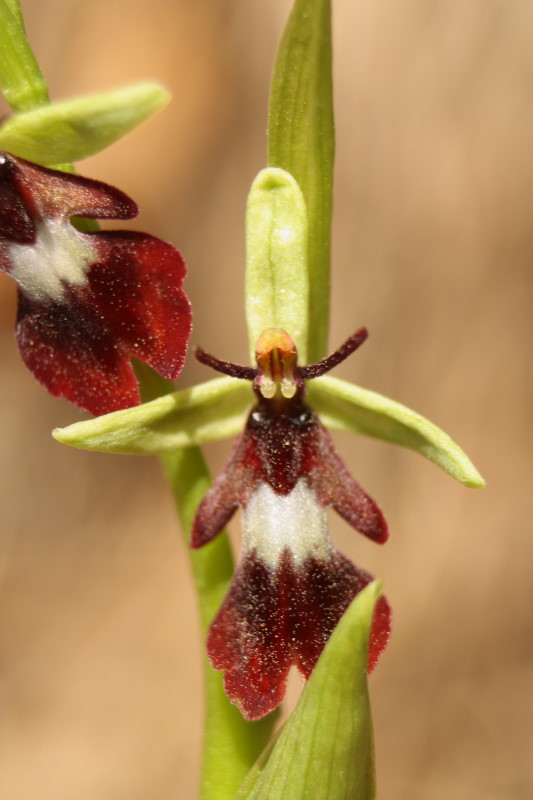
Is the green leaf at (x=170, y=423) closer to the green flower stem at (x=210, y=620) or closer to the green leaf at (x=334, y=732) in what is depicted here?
the green flower stem at (x=210, y=620)

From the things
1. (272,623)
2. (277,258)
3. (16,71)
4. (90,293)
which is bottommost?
(272,623)

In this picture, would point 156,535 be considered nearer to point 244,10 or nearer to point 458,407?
point 458,407

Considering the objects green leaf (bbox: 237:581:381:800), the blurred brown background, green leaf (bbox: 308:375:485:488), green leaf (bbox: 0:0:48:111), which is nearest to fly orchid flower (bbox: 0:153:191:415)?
green leaf (bbox: 0:0:48:111)

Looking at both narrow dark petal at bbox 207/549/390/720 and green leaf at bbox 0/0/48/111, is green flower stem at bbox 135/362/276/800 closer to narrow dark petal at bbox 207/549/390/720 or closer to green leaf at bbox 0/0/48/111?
narrow dark petal at bbox 207/549/390/720

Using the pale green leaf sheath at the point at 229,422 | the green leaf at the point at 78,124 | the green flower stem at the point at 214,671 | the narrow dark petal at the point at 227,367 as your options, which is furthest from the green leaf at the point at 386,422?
the green leaf at the point at 78,124

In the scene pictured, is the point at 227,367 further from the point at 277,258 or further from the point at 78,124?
the point at 78,124

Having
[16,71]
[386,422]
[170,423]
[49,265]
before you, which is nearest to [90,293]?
[49,265]
